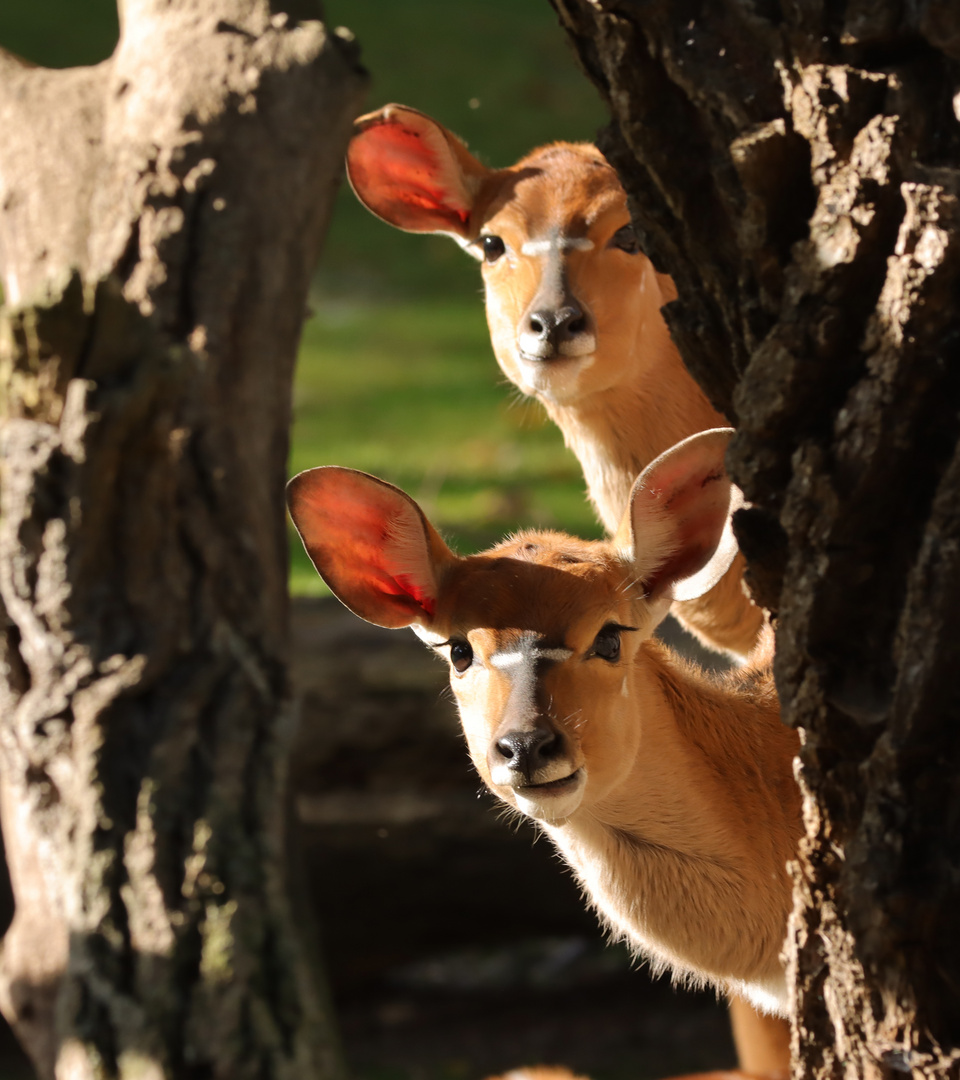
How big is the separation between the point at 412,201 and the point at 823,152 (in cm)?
231

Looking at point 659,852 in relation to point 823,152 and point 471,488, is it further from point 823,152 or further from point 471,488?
point 471,488

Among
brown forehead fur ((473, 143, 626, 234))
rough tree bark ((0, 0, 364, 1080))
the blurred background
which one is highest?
brown forehead fur ((473, 143, 626, 234))

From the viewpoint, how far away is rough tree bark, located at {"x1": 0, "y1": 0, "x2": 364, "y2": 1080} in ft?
14.5

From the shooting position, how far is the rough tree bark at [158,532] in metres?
4.42

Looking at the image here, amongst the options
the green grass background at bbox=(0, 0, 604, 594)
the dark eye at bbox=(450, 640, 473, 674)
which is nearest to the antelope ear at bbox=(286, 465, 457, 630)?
the dark eye at bbox=(450, 640, 473, 674)

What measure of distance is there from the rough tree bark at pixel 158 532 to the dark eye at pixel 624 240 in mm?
1591

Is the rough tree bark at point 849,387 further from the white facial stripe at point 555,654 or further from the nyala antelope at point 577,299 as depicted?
the nyala antelope at point 577,299

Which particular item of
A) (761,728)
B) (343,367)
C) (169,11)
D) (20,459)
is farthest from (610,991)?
(343,367)

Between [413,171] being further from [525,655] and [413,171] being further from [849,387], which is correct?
[849,387]

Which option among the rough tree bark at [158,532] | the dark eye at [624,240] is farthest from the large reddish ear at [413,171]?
the rough tree bark at [158,532]

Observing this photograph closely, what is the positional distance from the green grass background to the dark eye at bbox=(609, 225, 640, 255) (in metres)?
1.86

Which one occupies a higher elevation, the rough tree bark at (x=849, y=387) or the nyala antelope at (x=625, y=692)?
the rough tree bark at (x=849, y=387)

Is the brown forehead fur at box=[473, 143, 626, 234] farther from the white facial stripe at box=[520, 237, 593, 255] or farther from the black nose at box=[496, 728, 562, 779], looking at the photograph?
the black nose at box=[496, 728, 562, 779]

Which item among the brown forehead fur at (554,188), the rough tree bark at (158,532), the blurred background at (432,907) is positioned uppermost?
the brown forehead fur at (554,188)
